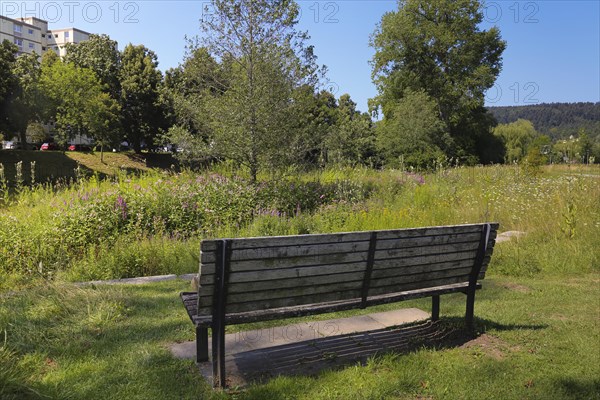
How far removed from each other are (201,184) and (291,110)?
338 cm

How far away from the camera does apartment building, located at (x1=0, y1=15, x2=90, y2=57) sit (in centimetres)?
8588

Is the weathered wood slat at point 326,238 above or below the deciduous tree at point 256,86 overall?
below

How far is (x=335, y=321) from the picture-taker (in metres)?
4.26

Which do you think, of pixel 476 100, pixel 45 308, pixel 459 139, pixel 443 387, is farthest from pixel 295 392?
pixel 459 139

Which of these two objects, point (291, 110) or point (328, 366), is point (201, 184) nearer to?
point (291, 110)

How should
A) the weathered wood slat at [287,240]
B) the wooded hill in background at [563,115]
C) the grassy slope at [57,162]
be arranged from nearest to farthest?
the weathered wood slat at [287,240], the grassy slope at [57,162], the wooded hill in background at [563,115]

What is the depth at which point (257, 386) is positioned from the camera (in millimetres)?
2826

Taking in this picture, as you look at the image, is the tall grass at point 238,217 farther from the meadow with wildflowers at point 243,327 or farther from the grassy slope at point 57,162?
the grassy slope at point 57,162

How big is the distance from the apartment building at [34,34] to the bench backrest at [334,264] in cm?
9674

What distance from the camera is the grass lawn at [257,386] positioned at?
2.79m

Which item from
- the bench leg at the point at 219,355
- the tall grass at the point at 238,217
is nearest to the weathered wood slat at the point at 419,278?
the bench leg at the point at 219,355

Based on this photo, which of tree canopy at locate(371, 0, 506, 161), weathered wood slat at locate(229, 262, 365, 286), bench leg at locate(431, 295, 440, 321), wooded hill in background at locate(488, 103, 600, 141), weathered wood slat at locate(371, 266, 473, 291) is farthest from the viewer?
wooded hill in background at locate(488, 103, 600, 141)

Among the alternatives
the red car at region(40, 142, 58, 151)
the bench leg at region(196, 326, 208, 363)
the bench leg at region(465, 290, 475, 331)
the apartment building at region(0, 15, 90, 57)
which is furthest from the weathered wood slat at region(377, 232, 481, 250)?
the apartment building at region(0, 15, 90, 57)

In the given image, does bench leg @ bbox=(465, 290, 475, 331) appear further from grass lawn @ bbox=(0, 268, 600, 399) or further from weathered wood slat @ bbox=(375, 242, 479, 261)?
weathered wood slat @ bbox=(375, 242, 479, 261)
